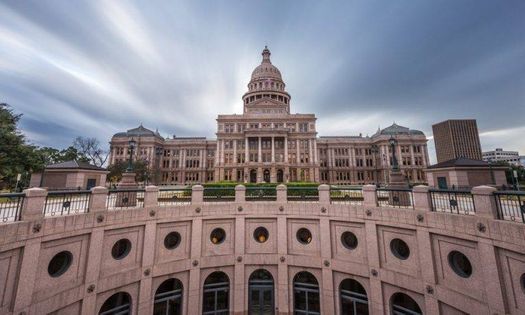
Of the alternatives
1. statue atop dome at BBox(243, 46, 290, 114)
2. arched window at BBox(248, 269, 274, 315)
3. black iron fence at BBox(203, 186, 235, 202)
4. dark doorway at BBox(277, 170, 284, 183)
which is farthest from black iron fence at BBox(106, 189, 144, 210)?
statue atop dome at BBox(243, 46, 290, 114)

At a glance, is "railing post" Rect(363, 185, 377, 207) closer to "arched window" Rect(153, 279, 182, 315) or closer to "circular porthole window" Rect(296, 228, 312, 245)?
"circular porthole window" Rect(296, 228, 312, 245)

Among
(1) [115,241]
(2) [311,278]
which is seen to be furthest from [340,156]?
(1) [115,241]

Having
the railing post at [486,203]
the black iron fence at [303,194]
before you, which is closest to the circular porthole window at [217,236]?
the black iron fence at [303,194]

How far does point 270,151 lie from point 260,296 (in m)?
51.6

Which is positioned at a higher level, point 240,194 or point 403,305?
point 240,194

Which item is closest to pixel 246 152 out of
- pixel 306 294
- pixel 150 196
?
pixel 150 196

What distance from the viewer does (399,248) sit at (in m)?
10.5

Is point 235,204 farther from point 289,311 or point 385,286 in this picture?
point 385,286

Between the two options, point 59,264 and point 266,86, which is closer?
point 59,264

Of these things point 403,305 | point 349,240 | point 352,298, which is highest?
point 349,240

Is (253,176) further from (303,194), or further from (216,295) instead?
(216,295)

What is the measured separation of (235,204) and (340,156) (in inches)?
2802

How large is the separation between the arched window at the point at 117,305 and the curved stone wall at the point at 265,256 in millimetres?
423

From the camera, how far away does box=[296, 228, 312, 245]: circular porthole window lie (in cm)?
1290
